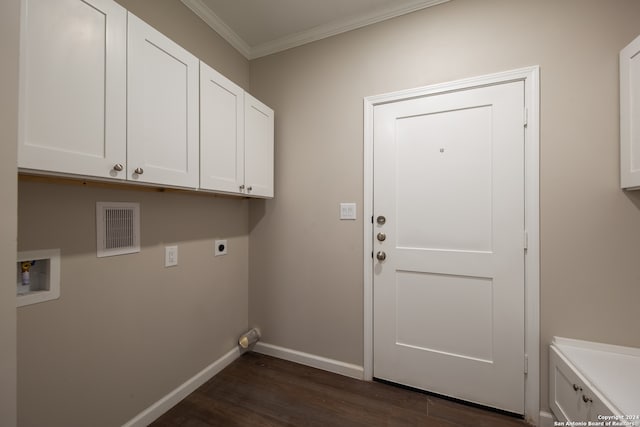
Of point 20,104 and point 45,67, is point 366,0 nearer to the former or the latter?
point 45,67

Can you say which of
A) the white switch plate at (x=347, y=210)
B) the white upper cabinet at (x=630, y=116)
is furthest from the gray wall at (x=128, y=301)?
the white upper cabinet at (x=630, y=116)

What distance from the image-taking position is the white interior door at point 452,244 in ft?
5.29

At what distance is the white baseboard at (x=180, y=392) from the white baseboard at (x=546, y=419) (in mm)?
2107

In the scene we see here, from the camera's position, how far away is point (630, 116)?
1.33m

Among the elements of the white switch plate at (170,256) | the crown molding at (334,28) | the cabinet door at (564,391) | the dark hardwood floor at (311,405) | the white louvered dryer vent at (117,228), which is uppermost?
the crown molding at (334,28)

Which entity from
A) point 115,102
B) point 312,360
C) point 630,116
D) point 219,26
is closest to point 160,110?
point 115,102

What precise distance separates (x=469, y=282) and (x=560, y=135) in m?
1.01

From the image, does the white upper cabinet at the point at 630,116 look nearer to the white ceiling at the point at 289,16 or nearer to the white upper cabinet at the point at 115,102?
the white ceiling at the point at 289,16

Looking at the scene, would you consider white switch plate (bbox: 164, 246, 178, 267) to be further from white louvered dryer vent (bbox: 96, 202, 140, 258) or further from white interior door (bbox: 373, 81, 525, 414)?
white interior door (bbox: 373, 81, 525, 414)

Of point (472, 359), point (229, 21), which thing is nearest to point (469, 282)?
point (472, 359)

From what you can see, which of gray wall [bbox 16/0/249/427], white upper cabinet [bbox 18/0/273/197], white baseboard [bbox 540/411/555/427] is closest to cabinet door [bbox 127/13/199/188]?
white upper cabinet [bbox 18/0/273/197]

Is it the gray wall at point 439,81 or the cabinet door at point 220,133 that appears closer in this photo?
the gray wall at point 439,81

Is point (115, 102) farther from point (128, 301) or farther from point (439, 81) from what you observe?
point (439, 81)

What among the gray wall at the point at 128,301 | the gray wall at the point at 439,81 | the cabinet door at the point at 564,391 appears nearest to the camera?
the gray wall at the point at 128,301
